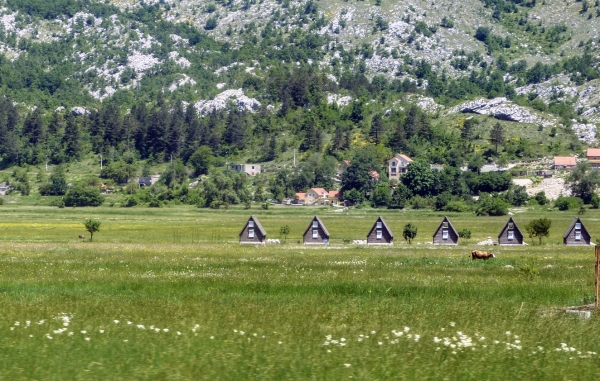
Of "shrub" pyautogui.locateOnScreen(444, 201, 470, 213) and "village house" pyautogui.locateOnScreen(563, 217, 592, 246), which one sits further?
"shrub" pyautogui.locateOnScreen(444, 201, 470, 213)

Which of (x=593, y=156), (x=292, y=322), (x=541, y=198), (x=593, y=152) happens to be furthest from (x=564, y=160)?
(x=292, y=322)

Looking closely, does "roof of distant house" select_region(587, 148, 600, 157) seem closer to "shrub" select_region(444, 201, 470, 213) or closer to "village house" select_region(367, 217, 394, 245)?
"shrub" select_region(444, 201, 470, 213)

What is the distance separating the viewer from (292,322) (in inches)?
857

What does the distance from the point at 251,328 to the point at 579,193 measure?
152m

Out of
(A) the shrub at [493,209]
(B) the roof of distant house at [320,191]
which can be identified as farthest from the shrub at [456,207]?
(B) the roof of distant house at [320,191]

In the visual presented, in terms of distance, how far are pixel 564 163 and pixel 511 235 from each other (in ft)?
346

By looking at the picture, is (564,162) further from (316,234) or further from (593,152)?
(316,234)

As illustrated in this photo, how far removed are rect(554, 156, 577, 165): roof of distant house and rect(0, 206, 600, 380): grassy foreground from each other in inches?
5775

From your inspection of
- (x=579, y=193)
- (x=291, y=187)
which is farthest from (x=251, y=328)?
(x=291, y=187)

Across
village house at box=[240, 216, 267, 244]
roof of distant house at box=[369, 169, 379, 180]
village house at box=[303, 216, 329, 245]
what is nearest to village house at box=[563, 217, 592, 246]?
village house at box=[303, 216, 329, 245]

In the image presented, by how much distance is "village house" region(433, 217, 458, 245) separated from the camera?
8519 cm

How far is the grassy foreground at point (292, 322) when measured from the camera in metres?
16.9

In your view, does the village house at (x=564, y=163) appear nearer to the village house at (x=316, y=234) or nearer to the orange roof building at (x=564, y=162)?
the orange roof building at (x=564, y=162)

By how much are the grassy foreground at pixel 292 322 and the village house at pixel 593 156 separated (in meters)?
154
